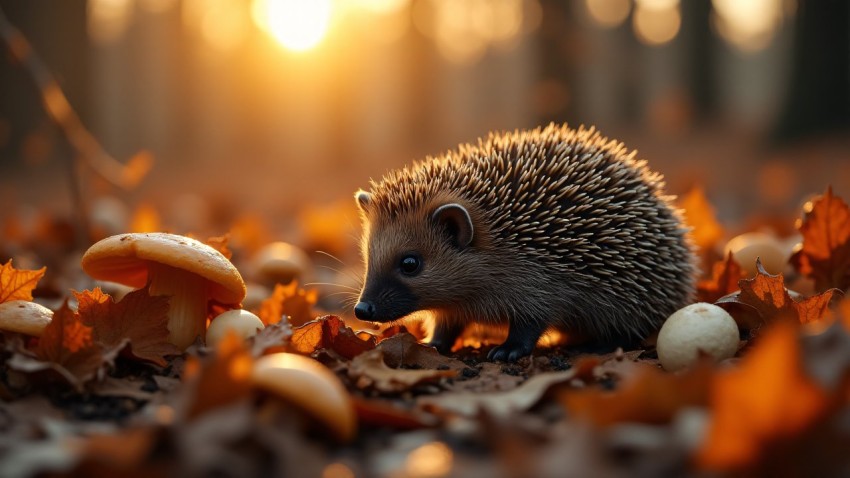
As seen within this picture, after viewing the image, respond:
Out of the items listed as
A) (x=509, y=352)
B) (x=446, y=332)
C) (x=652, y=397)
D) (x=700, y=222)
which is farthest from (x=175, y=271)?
(x=700, y=222)

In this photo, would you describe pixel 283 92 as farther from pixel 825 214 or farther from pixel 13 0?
pixel 825 214

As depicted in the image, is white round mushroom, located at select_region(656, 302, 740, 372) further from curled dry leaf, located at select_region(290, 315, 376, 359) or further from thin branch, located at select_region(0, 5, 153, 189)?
thin branch, located at select_region(0, 5, 153, 189)

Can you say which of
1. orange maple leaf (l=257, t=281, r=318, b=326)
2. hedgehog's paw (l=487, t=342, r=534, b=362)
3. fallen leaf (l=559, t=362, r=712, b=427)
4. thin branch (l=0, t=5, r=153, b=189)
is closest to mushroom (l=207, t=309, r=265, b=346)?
orange maple leaf (l=257, t=281, r=318, b=326)

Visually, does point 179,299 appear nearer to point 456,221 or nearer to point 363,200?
point 363,200

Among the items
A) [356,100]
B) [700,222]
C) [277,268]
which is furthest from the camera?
[356,100]

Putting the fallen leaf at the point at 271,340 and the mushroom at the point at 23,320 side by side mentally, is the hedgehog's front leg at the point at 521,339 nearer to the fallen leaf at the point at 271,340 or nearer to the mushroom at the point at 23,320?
the fallen leaf at the point at 271,340

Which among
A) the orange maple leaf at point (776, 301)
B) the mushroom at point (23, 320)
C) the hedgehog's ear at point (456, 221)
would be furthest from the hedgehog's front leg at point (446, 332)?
the mushroom at point (23, 320)
